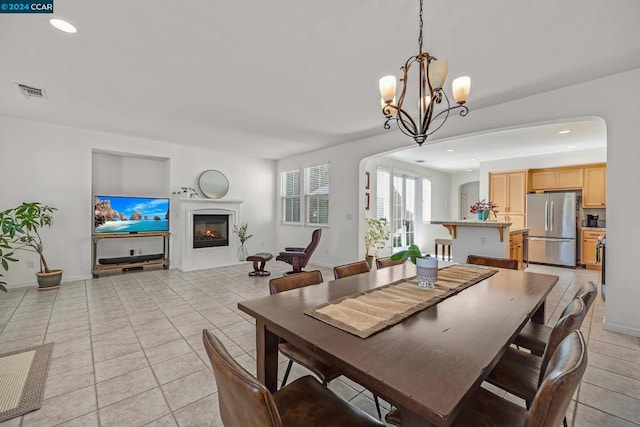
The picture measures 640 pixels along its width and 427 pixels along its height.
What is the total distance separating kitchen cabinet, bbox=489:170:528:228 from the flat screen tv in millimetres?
7688

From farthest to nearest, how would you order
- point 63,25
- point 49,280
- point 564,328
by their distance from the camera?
point 49,280, point 63,25, point 564,328

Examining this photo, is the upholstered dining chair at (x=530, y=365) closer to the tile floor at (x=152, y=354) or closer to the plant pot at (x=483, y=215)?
the tile floor at (x=152, y=354)

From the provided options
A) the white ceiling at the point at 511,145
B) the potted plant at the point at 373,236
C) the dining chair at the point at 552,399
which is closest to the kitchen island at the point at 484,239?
the white ceiling at the point at 511,145

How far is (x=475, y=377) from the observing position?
33.1 inches

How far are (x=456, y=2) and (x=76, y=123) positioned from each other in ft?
18.0

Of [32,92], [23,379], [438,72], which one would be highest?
[32,92]

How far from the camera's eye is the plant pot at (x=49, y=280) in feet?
13.7

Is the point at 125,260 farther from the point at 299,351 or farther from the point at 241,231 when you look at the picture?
the point at 299,351

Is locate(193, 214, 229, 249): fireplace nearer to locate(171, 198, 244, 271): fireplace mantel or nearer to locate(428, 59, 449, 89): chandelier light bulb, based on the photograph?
locate(171, 198, 244, 271): fireplace mantel

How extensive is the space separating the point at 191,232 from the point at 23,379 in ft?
12.6

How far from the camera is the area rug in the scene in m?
Answer: 1.74

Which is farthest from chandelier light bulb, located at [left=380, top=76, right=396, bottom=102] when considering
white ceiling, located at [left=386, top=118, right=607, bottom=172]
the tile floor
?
white ceiling, located at [left=386, top=118, right=607, bottom=172]

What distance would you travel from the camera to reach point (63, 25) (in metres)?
2.16

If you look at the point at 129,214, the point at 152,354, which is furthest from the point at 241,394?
the point at 129,214
